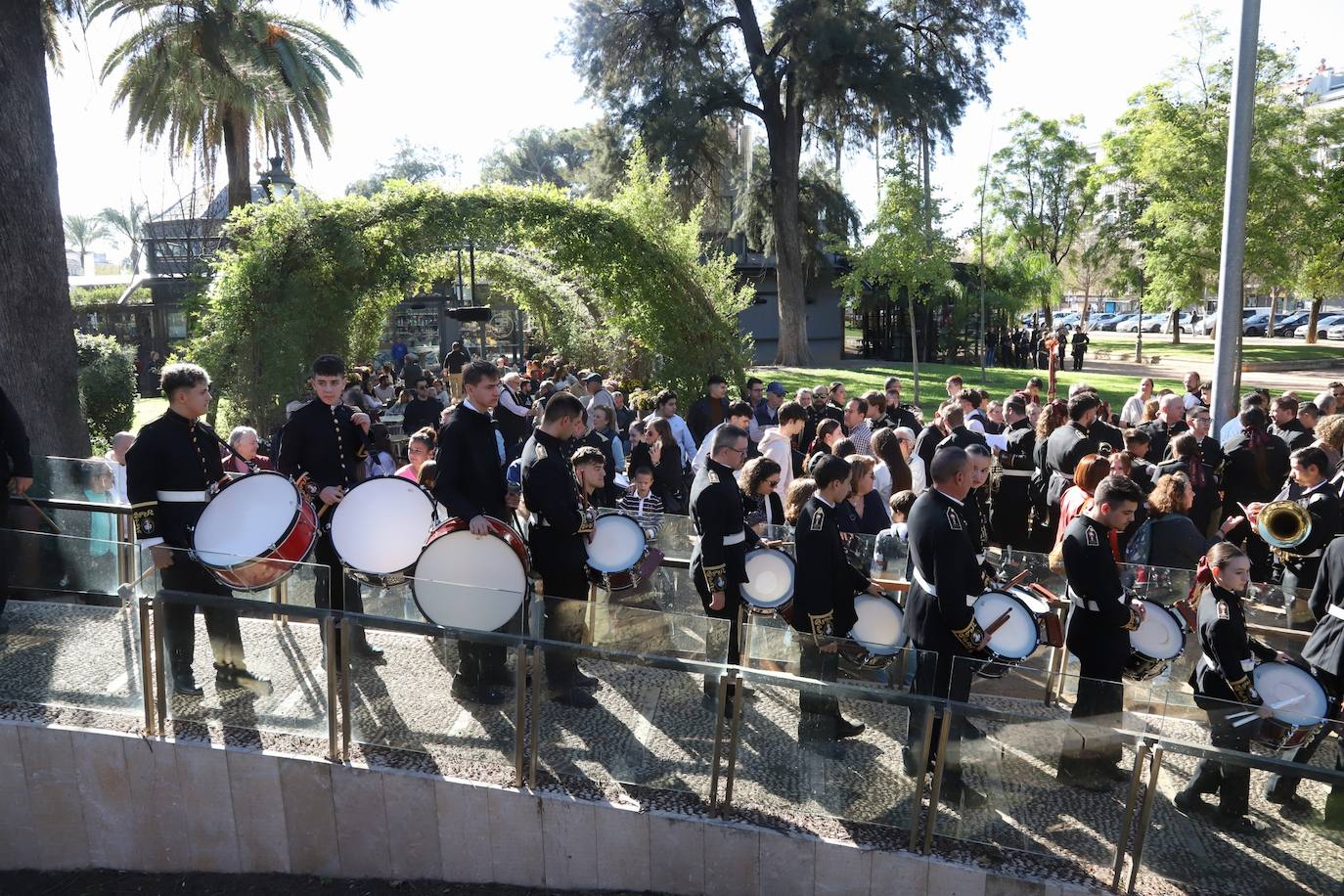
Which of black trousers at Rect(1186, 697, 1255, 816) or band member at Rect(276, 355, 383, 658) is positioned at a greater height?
band member at Rect(276, 355, 383, 658)

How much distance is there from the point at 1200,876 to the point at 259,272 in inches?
481

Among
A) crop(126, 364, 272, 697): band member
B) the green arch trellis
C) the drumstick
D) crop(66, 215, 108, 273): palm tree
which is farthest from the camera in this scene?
crop(66, 215, 108, 273): palm tree

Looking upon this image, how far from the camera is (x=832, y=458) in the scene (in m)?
5.19

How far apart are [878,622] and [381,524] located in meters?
2.89

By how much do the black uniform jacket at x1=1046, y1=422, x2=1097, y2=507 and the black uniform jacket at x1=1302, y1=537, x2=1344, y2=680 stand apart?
2.97 meters

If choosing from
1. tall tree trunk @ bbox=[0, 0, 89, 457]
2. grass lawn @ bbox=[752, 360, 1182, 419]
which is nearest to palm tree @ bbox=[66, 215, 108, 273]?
grass lawn @ bbox=[752, 360, 1182, 419]

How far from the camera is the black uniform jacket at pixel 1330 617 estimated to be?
4.99 metres

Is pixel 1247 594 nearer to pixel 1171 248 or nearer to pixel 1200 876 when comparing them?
pixel 1200 876

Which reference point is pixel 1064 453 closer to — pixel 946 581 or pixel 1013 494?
pixel 1013 494

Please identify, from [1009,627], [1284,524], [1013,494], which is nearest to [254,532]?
[1009,627]

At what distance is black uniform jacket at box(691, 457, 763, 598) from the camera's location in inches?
213

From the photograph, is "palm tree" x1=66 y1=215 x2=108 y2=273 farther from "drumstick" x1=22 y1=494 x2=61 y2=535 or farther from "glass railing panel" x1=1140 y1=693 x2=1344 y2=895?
"glass railing panel" x1=1140 y1=693 x2=1344 y2=895

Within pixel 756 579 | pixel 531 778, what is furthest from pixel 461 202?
pixel 531 778

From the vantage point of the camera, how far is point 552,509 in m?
5.38
